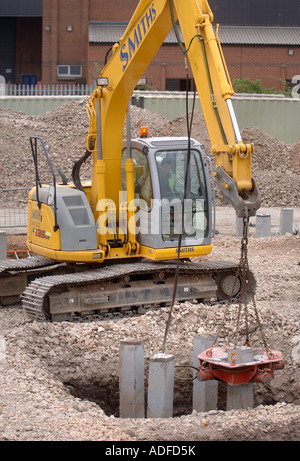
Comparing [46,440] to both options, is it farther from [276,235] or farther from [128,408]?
[276,235]

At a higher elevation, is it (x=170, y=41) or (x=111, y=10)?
(x=111, y=10)

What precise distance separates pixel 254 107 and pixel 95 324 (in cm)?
2016


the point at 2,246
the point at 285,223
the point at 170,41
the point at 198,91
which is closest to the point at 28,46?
the point at 170,41

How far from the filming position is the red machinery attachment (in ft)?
26.6

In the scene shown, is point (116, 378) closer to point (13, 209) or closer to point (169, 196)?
point (169, 196)

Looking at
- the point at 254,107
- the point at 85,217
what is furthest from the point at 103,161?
the point at 254,107

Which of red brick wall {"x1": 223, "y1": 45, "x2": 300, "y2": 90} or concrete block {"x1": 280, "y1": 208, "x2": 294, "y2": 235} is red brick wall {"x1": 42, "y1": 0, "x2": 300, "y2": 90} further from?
concrete block {"x1": 280, "y1": 208, "x2": 294, "y2": 235}

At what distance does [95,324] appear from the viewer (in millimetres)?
10094

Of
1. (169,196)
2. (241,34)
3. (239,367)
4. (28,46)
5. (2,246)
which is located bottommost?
(239,367)

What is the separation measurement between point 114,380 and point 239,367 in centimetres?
193

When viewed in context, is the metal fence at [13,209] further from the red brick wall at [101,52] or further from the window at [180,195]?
the red brick wall at [101,52]

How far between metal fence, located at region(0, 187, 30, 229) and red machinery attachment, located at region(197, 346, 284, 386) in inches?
409

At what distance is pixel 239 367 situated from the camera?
8.09 meters

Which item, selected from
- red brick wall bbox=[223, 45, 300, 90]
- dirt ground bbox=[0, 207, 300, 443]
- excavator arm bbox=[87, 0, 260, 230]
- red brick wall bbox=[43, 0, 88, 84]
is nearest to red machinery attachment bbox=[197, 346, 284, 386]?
dirt ground bbox=[0, 207, 300, 443]
